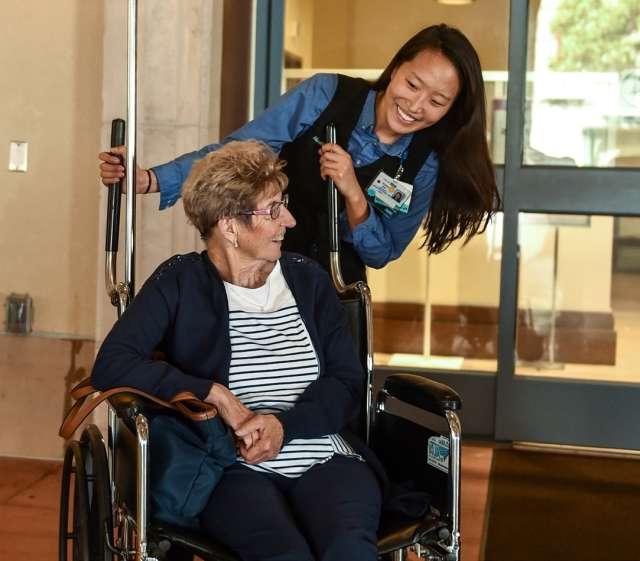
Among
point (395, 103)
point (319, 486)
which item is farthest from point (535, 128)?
point (319, 486)

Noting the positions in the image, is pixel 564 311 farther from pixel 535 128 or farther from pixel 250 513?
pixel 250 513

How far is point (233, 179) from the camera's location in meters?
2.33

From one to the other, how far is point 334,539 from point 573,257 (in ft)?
9.65

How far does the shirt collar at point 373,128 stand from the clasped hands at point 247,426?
871 millimetres

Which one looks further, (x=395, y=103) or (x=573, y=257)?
(x=573, y=257)

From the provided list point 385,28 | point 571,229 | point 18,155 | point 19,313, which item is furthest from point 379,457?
point 385,28

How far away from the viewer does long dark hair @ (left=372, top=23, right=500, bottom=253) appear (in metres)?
2.77

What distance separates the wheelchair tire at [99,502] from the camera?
2258mm

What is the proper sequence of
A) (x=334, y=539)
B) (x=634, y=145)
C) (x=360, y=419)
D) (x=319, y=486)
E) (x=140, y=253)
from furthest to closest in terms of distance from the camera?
1. (x=634, y=145)
2. (x=140, y=253)
3. (x=360, y=419)
4. (x=319, y=486)
5. (x=334, y=539)

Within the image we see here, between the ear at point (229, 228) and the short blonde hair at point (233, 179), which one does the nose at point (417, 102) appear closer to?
the short blonde hair at point (233, 179)

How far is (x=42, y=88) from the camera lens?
4.27m

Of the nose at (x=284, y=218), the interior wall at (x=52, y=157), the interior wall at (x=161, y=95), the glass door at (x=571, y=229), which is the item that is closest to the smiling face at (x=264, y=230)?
the nose at (x=284, y=218)

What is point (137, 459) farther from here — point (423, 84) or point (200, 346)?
point (423, 84)

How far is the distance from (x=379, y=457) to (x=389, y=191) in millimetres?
685
